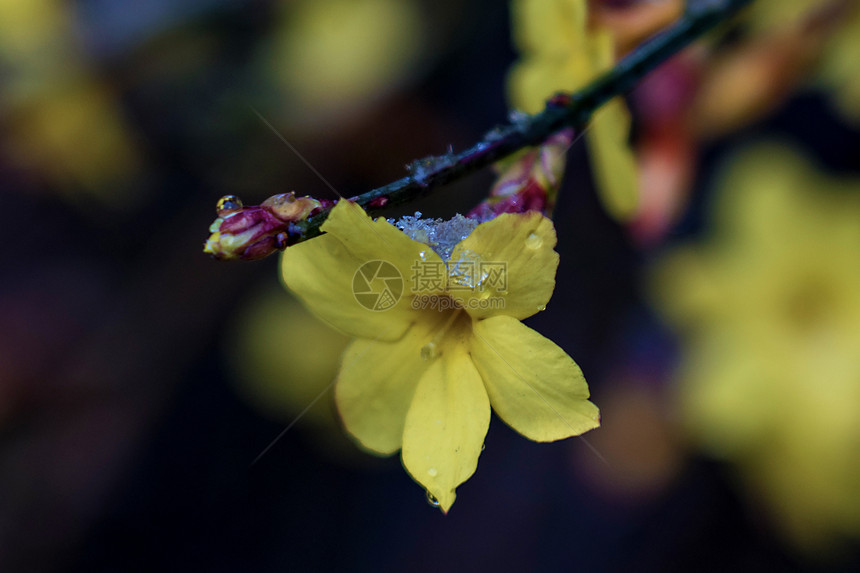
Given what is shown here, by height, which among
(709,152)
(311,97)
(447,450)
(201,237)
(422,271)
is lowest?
(709,152)

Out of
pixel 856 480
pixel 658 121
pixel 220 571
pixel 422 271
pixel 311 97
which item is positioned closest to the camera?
pixel 422 271

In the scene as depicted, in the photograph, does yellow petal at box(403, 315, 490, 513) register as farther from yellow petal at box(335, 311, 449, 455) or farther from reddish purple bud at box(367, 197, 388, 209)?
reddish purple bud at box(367, 197, 388, 209)

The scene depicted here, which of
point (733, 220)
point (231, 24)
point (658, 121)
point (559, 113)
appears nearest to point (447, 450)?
point (559, 113)

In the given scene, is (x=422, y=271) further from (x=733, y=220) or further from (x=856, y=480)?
(x=856, y=480)

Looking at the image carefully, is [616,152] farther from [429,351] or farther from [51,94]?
[51,94]

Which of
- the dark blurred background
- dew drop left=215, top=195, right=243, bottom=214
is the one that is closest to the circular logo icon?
dew drop left=215, top=195, right=243, bottom=214
